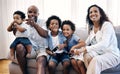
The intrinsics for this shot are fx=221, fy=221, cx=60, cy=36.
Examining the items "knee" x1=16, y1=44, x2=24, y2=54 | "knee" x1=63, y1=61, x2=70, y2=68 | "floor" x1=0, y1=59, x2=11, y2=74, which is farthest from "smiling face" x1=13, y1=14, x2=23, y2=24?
"floor" x1=0, y1=59, x2=11, y2=74

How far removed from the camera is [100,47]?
2.27m

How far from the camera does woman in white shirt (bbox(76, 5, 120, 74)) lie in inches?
87.4

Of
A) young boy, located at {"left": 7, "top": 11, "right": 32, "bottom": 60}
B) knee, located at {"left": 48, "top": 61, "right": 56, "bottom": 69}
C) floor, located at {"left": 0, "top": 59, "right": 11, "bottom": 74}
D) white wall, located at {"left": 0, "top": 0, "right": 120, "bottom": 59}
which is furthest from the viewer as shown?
white wall, located at {"left": 0, "top": 0, "right": 120, "bottom": 59}

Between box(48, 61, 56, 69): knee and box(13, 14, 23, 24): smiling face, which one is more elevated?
box(13, 14, 23, 24): smiling face

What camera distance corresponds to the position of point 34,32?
9.27ft

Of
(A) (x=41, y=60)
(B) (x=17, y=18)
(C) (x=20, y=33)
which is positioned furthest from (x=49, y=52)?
(B) (x=17, y=18)

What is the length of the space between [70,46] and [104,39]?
48cm

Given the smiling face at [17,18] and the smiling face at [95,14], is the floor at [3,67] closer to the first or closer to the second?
the smiling face at [17,18]

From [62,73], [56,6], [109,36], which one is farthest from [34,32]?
[56,6]

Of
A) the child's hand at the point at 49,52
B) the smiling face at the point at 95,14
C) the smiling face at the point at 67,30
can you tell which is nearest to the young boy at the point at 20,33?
the child's hand at the point at 49,52

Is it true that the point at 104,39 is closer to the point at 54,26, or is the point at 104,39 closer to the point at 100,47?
the point at 100,47

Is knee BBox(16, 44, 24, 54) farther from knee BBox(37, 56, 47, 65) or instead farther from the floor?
the floor

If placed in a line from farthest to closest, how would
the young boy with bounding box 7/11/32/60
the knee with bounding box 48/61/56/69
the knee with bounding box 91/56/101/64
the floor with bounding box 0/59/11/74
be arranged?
the floor with bounding box 0/59/11/74
the young boy with bounding box 7/11/32/60
the knee with bounding box 48/61/56/69
the knee with bounding box 91/56/101/64

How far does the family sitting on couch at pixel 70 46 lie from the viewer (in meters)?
2.28
